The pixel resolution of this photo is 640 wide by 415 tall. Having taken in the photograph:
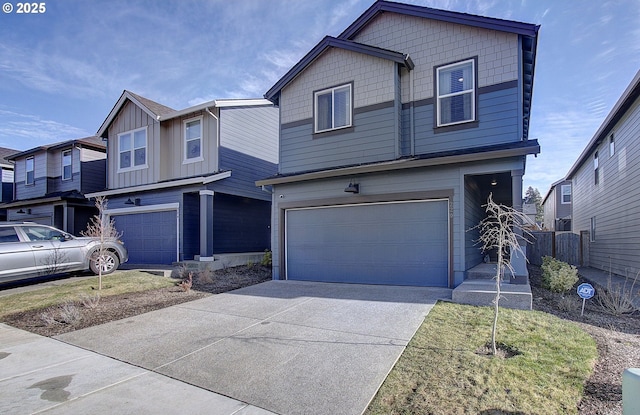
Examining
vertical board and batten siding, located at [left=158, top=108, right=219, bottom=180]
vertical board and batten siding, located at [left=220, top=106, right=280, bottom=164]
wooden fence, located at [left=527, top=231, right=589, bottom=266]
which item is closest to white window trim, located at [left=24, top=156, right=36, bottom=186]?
vertical board and batten siding, located at [left=158, top=108, right=219, bottom=180]

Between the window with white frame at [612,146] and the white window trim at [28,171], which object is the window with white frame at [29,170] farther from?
the window with white frame at [612,146]

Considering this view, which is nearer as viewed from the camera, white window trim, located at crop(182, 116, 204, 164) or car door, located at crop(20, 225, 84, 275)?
car door, located at crop(20, 225, 84, 275)

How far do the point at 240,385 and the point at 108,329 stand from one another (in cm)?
351

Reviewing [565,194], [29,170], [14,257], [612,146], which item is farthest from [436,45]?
[565,194]

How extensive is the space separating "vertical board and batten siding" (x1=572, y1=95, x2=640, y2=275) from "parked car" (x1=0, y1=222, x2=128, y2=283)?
14.2 m

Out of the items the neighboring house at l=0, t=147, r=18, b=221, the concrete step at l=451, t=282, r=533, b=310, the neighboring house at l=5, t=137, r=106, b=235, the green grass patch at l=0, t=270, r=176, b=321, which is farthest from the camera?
the neighboring house at l=0, t=147, r=18, b=221

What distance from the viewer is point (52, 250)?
934 centimetres

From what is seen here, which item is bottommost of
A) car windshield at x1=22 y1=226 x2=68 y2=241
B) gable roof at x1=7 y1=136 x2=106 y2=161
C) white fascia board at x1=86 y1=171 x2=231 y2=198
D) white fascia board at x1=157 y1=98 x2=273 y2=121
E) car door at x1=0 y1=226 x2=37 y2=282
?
car door at x1=0 y1=226 x2=37 y2=282

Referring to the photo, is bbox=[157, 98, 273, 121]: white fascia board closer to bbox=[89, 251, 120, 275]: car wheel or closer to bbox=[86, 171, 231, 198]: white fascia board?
bbox=[86, 171, 231, 198]: white fascia board

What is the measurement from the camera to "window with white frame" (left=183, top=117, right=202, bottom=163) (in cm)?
1312

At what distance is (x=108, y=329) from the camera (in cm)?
590

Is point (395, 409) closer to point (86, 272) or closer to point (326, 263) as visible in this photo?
point (326, 263)

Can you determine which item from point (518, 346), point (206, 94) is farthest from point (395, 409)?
point (206, 94)

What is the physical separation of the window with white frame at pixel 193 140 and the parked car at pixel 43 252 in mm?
4239
